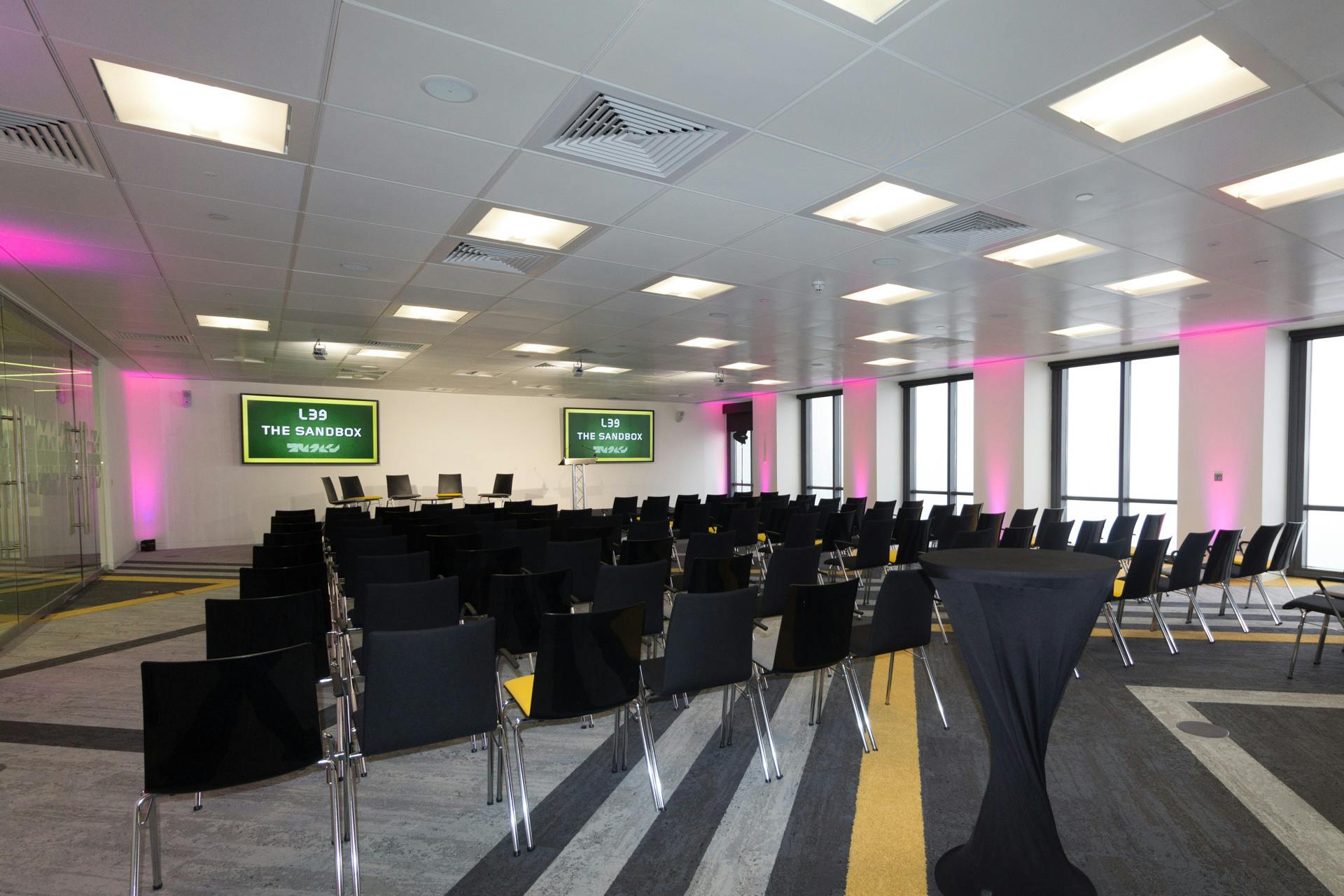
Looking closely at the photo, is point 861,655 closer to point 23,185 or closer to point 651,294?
point 651,294

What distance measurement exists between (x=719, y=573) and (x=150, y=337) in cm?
818

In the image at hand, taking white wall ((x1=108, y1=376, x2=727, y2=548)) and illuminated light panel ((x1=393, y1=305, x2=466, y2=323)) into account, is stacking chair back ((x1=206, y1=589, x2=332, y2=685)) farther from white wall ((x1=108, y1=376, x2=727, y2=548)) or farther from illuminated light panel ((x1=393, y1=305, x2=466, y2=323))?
white wall ((x1=108, y1=376, x2=727, y2=548))

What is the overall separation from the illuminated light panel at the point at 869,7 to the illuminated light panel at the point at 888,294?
4.00m

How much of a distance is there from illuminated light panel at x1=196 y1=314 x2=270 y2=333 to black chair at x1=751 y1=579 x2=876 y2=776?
6943 millimetres

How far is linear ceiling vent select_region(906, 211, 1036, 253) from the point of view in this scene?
474 cm

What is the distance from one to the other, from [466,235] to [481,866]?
12.9 feet

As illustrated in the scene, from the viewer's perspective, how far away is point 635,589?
4281 millimetres

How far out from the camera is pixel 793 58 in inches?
111

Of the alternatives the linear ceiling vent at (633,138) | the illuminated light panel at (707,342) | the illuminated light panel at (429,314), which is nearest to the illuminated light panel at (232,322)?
the illuminated light panel at (429,314)

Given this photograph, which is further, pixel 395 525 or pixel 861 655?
pixel 395 525

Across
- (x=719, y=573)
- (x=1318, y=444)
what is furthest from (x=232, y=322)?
(x=1318, y=444)

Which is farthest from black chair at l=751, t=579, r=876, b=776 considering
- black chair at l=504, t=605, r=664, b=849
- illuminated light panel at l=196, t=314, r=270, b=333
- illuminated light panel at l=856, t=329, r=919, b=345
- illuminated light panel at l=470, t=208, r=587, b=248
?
illuminated light panel at l=196, t=314, r=270, b=333

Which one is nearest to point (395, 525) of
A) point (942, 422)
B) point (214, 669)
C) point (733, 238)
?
point (733, 238)

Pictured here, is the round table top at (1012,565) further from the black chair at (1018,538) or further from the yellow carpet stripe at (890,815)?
the black chair at (1018,538)
